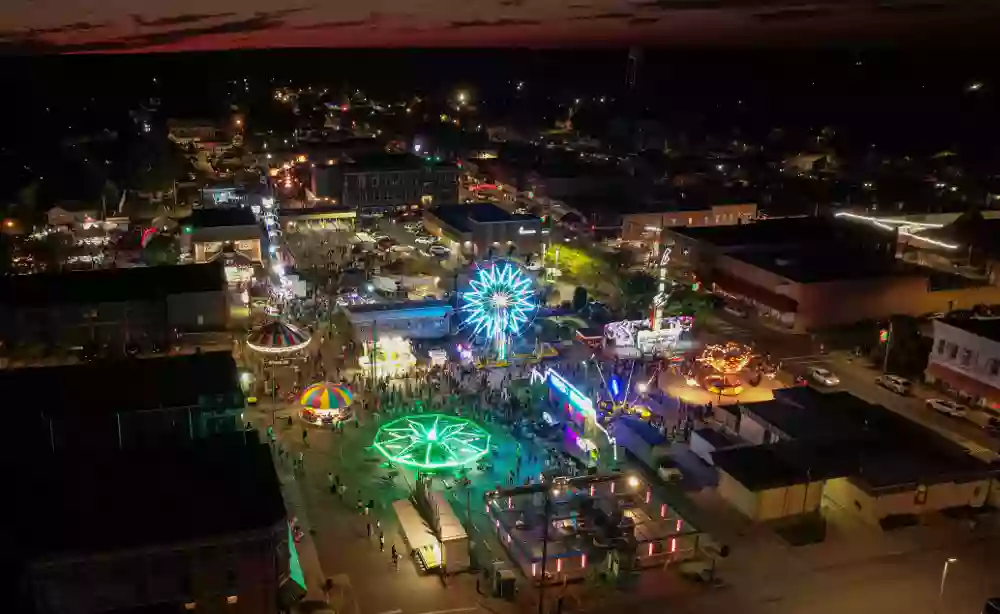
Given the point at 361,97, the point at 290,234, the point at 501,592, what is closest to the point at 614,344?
the point at 501,592

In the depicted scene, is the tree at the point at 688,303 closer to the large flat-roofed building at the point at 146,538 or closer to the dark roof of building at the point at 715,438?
the dark roof of building at the point at 715,438

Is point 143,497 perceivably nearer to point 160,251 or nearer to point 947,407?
point 947,407

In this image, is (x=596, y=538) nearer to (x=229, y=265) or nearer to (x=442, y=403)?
(x=442, y=403)

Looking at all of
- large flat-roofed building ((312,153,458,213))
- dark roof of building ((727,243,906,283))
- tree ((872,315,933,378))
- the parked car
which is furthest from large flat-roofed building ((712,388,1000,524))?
large flat-roofed building ((312,153,458,213))

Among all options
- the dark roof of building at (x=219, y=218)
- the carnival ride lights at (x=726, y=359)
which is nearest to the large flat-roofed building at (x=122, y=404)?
the carnival ride lights at (x=726, y=359)

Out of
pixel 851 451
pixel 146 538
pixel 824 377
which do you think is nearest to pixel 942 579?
pixel 851 451
